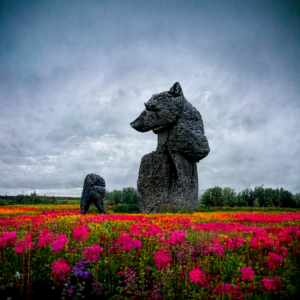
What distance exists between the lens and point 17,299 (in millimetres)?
2912

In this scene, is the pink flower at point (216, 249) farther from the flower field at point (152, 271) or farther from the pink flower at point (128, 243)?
the pink flower at point (128, 243)

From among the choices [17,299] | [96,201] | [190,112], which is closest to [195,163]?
[190,112]

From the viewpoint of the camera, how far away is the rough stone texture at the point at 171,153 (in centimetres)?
1300

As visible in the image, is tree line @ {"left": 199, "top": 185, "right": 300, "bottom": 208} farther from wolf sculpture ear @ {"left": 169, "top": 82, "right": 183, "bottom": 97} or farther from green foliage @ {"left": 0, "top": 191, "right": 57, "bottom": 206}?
green foliage @ {"left": 0, "top": 191, "right": 57, "bottom": 206}

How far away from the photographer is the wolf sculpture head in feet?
42.7

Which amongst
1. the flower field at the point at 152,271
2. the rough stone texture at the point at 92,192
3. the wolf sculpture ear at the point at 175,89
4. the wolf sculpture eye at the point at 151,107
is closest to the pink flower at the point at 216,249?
the flower field at the point at 152,271

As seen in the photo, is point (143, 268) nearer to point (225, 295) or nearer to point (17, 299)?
point (225, 295)

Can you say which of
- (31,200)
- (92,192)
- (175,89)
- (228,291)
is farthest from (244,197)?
(31,200)

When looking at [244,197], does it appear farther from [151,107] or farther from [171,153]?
[151,107]

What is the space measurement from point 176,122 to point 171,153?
1880 mm

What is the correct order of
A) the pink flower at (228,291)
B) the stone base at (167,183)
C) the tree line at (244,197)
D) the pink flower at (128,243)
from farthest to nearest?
the tree line at (244,197), the stone base at (167,183), the pink flower at (128,243), the pink flower at (228,291)

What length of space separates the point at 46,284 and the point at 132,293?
132 cm

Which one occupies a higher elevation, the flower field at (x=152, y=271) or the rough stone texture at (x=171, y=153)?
the rough stone texture at (x=171, y=153)

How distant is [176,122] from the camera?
13.7 metres
